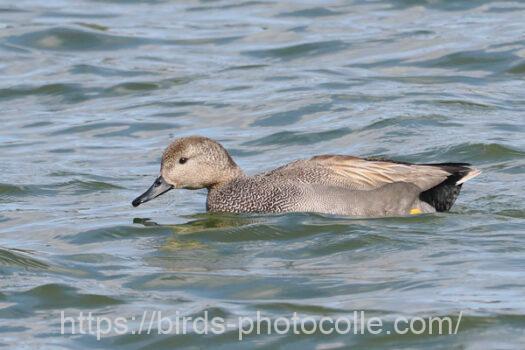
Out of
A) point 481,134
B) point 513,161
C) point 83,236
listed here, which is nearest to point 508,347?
point 83,236

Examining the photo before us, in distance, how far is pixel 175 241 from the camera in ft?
33.4

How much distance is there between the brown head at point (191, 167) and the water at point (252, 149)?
11.2 inches

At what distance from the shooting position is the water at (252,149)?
8.45 metres

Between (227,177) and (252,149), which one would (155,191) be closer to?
(227,177)

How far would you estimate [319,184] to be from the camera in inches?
419

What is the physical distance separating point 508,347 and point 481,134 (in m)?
6.31

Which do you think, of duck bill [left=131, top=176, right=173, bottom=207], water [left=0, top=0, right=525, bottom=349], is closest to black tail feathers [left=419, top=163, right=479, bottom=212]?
water [left=0, top=0, right=525, bottom=349]

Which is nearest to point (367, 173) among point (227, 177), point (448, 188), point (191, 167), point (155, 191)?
point (448, 188)

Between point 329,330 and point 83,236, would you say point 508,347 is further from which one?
point 83,236

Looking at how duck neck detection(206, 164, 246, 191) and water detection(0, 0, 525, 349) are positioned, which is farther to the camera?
duck neck detection(206, 164, 246, 191)

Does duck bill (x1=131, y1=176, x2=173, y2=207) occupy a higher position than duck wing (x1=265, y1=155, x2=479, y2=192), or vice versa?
duck wing (x1=265, y1=155, x2=479, y2=192)

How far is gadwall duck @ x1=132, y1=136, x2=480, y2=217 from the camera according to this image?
418 inches

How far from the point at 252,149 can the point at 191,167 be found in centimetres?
305

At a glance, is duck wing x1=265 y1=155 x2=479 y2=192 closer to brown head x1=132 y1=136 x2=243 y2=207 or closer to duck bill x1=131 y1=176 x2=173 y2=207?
brown head x1=132 y1=136 x2=243 y2=207
